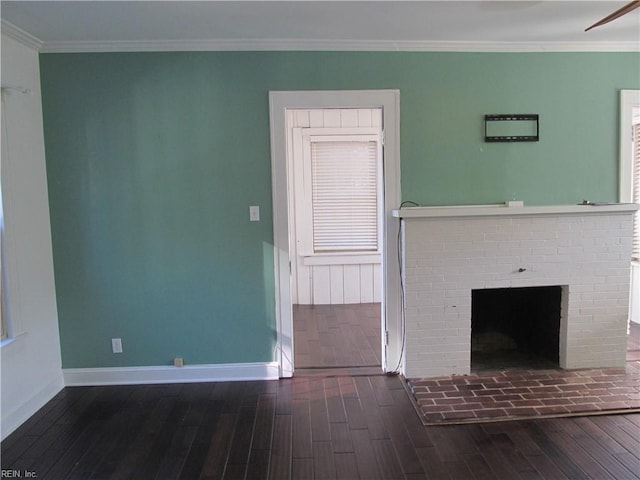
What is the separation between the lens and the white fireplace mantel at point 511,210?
303 cm

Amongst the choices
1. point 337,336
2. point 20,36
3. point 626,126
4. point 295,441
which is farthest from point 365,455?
point 20,36

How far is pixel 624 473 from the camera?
6.75 ft

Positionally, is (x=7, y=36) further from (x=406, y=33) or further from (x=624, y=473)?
(x=624, y=473)

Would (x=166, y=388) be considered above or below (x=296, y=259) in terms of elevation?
below

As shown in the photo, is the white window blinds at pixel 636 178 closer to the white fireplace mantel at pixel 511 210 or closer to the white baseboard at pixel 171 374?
the white fireplace mantel at pixel 511 210

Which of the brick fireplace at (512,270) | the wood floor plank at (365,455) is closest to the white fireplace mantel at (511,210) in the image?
the brick fireplace at (512,270)

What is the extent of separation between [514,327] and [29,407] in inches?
147

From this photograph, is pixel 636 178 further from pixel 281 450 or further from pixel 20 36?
pixel 20 36

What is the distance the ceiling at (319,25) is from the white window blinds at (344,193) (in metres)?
2.14

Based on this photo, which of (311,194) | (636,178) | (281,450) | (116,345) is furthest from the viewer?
(311,194)

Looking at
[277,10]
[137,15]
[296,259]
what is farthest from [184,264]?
[296,259]

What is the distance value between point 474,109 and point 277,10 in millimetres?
1652

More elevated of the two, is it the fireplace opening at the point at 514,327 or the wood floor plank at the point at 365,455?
the fireplace opening at the point at 514,327

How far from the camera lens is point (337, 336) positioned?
4148 millimetres
